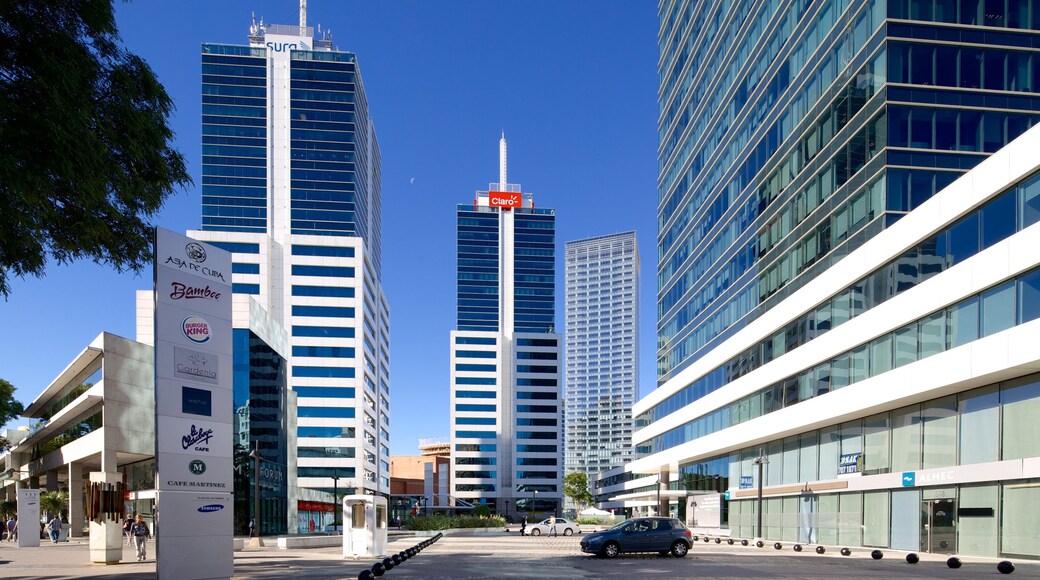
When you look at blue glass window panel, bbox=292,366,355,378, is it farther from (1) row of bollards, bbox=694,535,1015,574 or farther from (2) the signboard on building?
(2) the signboard on building

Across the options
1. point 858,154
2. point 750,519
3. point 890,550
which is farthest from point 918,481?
point 750,519

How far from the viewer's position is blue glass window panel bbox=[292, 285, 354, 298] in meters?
107

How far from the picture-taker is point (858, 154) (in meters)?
36.6

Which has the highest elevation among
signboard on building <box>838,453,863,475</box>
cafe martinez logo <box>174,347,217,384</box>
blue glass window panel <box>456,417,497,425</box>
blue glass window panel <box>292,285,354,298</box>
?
blue glass window panel <box>292,285,354,298</box>

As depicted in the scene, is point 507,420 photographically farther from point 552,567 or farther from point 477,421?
point 552,567

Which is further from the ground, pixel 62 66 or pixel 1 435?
pixel 62 66

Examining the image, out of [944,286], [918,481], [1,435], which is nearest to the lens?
[944,286]

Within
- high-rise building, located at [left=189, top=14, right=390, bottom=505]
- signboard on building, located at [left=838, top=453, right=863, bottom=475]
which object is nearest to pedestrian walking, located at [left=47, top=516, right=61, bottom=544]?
signboard on building, located at [left=838, top=453, right=863, bottom=475]

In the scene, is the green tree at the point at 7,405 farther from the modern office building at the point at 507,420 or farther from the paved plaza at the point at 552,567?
the modern office building at the point at 507,420

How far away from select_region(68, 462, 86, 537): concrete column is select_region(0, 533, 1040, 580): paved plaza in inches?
839

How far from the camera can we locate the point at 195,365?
17.7 m

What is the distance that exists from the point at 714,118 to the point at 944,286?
34913 millimetres

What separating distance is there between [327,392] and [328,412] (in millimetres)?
2628

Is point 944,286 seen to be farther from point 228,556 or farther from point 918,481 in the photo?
point 228,556
